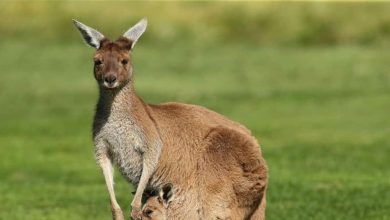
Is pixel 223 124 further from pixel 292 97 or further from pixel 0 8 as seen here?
pixel 0 8

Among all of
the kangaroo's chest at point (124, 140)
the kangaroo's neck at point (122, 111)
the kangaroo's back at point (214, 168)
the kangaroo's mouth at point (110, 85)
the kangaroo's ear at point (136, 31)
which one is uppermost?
the kangaroo's ear at point (136, 31)

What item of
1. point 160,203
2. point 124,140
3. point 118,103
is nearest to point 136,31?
point 118,103

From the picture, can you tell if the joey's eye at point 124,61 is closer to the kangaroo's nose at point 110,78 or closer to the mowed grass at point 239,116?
the kangaroo's nose at point 110,78

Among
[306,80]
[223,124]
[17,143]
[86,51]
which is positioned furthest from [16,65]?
[223,124]

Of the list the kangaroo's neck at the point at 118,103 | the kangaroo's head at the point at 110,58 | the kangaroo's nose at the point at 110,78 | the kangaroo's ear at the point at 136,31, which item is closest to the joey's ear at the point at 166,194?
the kangaroo's neck at the point at 118,103

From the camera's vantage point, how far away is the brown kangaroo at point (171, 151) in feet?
29.3

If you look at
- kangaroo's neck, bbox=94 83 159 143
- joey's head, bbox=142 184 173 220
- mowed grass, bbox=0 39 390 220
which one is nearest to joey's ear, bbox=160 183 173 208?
joey's head, bbox=142 184 173 220

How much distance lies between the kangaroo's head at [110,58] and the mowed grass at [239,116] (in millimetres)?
3915

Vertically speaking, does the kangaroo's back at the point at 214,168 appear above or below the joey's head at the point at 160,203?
above

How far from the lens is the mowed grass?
13875 mm

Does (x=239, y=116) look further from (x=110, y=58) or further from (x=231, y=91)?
(x=110, y=58)

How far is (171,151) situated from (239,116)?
14076 millimetres

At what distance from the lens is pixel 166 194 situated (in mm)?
9180

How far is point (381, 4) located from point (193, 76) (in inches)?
406
